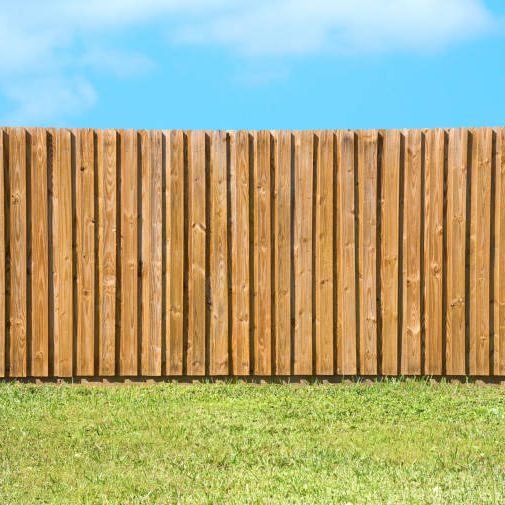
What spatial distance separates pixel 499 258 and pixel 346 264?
151 cm

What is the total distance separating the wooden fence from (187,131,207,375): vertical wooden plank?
0.04 ft

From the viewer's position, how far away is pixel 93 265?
7887mm

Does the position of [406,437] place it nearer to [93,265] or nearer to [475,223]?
[475,223]

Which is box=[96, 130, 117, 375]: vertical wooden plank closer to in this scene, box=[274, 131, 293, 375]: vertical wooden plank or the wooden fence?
the wooden fence

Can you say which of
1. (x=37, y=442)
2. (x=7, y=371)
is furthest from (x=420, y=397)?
(x=7, y=371)

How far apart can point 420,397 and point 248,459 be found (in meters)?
2.62

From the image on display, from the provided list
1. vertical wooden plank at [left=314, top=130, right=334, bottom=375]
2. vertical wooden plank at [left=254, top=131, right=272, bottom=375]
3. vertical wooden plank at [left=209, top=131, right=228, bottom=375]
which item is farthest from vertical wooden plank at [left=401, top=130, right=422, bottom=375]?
vertical wooden plank at [left=209, top=131, right=228, bottom=375]

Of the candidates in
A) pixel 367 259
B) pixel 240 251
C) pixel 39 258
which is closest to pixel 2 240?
pixel 39 258

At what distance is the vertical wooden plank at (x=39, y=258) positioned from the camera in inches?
313

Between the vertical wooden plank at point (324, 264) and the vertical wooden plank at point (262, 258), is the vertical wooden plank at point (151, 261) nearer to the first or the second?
the vertical wooden plank at point (262, 258)

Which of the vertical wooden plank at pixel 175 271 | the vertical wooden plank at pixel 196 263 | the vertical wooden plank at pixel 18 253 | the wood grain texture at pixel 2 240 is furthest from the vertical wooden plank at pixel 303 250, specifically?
the wood grain texture at pixel 2 240

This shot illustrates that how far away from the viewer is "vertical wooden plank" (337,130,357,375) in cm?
786

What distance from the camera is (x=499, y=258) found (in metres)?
8.06

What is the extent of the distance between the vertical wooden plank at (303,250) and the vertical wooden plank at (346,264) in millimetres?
274
